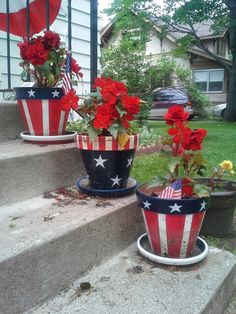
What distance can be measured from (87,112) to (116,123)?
19 cm

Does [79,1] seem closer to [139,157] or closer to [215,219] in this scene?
[139,157]

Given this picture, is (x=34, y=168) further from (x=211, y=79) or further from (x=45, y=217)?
(x=211, y=79)

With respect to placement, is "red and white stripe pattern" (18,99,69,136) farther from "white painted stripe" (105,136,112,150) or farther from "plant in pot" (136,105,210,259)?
"plant in pot" (136,105,210,259)

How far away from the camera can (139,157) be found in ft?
14.5

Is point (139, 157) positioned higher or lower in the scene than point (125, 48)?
lower

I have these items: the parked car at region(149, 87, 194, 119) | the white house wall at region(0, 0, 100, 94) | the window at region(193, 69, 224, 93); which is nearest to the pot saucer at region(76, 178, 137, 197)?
the white house wall at region(0, 0, 100, 94)

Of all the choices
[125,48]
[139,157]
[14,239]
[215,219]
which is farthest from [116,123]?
[125,48]

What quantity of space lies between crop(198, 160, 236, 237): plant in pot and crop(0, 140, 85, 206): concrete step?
33.5 inches

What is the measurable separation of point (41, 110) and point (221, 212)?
1309 mm

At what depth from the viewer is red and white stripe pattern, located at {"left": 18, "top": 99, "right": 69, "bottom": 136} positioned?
6.41 ft

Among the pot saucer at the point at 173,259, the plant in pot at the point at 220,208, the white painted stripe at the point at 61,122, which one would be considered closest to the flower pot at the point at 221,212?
the plant in pot at the point at 220,208

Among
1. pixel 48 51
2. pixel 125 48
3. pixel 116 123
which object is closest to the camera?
pixel 116 123

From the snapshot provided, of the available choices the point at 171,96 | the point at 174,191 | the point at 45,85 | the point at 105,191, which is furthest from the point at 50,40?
the point at 171,96

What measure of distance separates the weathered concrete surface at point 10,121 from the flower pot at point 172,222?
1018 mm
